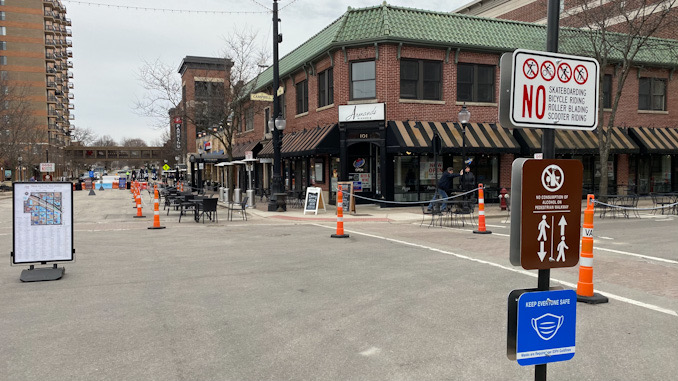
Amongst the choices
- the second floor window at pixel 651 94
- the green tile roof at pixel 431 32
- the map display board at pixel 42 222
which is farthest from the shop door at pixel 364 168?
the second floor window at pixel 651 94

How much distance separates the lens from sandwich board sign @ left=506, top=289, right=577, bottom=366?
2760 millimetres

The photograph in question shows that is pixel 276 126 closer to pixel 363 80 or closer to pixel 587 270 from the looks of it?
pixel 363 80

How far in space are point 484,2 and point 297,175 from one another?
102 feet

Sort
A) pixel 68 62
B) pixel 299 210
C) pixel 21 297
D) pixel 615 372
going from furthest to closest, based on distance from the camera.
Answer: pixel 68 62 → pixel 299 210 → pixel 21 297 → pixel 615 372

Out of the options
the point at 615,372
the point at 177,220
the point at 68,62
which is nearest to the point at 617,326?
the point at 615,372

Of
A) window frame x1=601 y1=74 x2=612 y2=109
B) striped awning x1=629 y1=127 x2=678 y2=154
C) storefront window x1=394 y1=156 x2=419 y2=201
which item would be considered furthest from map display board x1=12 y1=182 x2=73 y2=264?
striped awning x1=629 y1=127 x2=678 y2=154

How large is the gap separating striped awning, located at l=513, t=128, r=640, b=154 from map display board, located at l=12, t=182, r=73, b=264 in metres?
20.1

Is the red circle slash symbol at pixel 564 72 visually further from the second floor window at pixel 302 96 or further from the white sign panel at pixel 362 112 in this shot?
the second floor window at pixel 302 96

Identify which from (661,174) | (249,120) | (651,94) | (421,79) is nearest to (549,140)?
(421,79)

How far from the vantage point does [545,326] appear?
9.30 ft

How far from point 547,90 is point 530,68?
184 millimetres

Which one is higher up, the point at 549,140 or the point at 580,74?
the point at 580,74

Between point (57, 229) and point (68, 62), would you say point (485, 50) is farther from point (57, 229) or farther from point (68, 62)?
point (68, 62)

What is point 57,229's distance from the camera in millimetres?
7945
